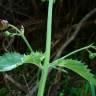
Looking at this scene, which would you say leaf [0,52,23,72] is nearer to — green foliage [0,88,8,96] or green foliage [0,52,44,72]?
green foliage [0,52,44,72]

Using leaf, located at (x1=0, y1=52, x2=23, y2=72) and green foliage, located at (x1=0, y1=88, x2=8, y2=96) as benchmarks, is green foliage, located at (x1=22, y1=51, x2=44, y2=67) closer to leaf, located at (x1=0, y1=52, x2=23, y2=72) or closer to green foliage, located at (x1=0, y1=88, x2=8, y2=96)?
leaf, located at (x1=0, y1=52, x2=23, y2=72)

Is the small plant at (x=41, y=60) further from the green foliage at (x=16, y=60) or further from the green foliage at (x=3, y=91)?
the green foliage at (x=3, y=91)

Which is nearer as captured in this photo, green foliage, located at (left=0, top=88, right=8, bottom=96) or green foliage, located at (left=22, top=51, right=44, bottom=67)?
green foliage, located at (left=22, top=51, right=44, bottom=67)

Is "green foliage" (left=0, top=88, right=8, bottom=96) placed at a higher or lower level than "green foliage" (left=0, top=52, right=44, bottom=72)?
higher

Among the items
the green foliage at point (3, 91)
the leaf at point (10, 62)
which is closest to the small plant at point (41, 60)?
the leaf at point (10, 62)

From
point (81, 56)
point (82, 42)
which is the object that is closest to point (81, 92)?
point (81, 56)

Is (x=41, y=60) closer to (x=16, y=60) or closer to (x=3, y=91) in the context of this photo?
(x=16, y=60)

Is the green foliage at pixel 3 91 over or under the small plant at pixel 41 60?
over

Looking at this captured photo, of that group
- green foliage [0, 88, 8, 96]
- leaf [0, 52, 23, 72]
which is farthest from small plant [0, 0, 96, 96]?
green foliage [0, 88, 8, 96]

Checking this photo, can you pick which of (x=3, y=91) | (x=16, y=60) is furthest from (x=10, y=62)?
(x=3, y=91)
